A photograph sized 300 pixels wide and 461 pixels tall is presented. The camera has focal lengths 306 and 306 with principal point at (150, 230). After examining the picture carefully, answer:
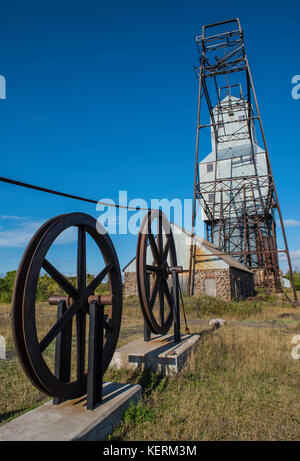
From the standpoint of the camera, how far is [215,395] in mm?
3998

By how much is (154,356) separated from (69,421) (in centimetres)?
249

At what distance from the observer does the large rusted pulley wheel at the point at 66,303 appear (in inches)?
108

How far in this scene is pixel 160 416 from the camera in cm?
341

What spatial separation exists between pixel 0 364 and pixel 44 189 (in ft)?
13.8

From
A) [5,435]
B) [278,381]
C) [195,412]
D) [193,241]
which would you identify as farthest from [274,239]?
[5,435]

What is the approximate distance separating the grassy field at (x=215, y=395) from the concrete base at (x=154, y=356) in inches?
5.4

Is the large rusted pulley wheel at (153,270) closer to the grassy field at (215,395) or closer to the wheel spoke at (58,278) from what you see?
the grassy field at (215,395)

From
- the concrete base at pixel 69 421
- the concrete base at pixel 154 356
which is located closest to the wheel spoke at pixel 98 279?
the concrete base at pixel 69 421

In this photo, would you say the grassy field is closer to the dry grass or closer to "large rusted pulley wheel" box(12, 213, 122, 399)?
the dry grass

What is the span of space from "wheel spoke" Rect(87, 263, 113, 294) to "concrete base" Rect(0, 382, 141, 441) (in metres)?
1.20

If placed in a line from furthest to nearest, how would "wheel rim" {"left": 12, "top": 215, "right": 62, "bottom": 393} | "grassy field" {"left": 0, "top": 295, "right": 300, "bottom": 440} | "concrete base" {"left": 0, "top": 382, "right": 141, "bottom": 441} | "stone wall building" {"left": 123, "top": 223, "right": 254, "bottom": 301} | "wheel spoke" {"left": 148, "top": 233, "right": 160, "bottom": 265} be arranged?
1. "stone wall building" {"left": 123, "top": 223, "right": 254, "bottom": 301}
2. "wheel spoke" {"left": 148, "top": 233, "right": 160, "bottom": 265}
3. "grassy field" {"left": 0, "top": 295, "right": 300, "bottom": 440}
4. "wheel rim" {"left": 12, "top": 215, "right": 62, "bottom": 393}
5. "concrete base" {"left": 0, "top": 382, "right": 141, "bottom": 441}

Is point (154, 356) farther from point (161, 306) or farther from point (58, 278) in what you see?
point (58, 278)

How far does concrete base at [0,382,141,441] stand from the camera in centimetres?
254

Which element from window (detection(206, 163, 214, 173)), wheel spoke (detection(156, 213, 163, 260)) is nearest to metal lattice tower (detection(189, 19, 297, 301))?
window (detection(206, 163, 214, 173))
